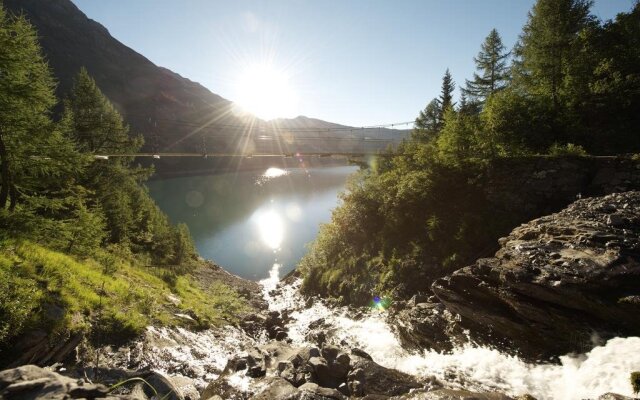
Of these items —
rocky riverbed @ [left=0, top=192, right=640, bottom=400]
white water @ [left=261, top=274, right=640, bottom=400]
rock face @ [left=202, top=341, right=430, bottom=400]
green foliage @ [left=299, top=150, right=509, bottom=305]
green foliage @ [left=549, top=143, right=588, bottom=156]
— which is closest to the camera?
white water @ [left=261, top=274, right=640, bottom=400]

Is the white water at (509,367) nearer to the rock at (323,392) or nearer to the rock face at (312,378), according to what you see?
the rock face at (312,378)

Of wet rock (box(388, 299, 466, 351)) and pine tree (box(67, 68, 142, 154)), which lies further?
pine tree (box(67, 68, 142, 154))

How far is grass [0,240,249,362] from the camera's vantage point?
9.87 metres

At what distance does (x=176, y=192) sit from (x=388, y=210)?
110551mm

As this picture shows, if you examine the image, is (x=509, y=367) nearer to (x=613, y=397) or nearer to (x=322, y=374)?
(x=613, y=397)

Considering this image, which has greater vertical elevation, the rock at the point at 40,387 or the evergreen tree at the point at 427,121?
the evergreen tree at the point at 427,121

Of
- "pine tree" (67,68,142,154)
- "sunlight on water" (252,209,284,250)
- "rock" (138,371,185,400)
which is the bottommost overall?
"sunlight on water" (252,209,284,250)

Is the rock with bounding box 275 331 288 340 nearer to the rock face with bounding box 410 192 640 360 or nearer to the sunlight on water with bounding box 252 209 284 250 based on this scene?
the rock face with bounding box 410 192 640 360

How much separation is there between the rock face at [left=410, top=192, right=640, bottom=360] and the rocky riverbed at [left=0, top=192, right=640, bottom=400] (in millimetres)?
42

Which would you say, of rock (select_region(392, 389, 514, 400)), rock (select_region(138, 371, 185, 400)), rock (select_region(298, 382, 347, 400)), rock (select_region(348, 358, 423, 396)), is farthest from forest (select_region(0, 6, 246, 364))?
rock (select_region(392, 389, 514, 400))

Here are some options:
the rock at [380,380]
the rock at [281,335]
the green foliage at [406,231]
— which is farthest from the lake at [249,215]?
the rock at [380,380]

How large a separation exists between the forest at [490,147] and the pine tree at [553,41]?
0.27 ft

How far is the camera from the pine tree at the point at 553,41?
25.7 m

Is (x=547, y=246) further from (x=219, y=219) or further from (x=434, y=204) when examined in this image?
(x=219, y=219)
